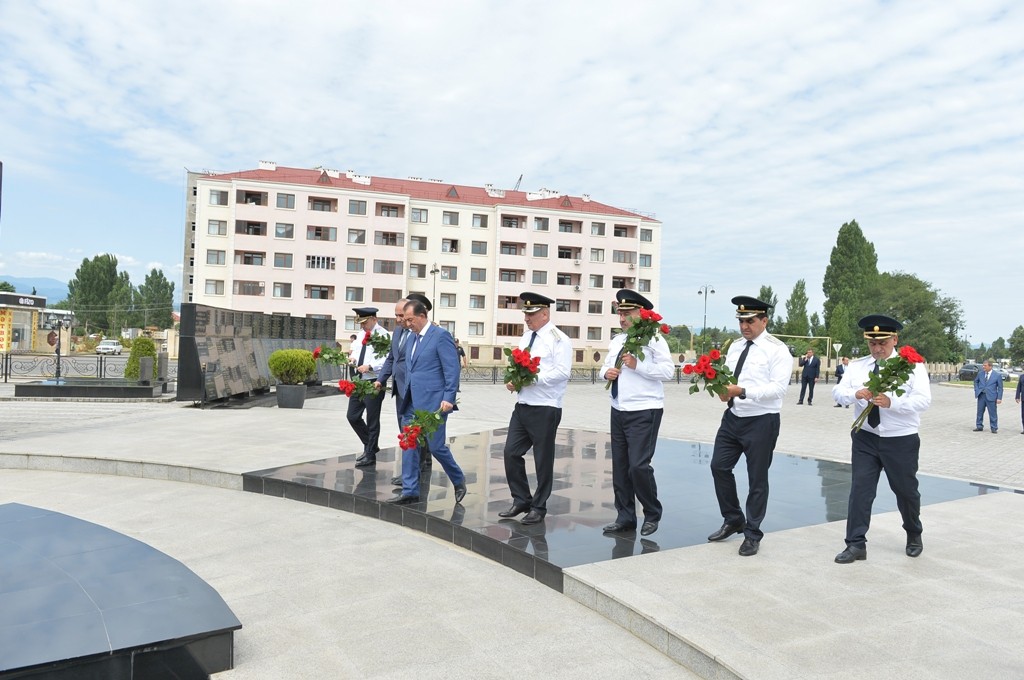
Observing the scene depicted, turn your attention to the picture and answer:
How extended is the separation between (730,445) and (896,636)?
181 cm

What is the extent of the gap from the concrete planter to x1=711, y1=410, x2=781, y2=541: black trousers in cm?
1210

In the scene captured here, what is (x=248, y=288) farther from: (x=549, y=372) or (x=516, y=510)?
(x=549, y=372)

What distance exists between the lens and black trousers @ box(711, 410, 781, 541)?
5.09m

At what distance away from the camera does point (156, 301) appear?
8462 cm

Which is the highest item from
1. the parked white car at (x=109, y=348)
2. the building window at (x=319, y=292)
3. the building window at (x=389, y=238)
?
the building window at (x=389, y=238)

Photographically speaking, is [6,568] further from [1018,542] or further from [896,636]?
[1018,542]

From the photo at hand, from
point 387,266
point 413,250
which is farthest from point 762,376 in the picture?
point 413,250

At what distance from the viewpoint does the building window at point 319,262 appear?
53469mm

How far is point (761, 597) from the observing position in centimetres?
419

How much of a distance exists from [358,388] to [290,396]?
328 inches

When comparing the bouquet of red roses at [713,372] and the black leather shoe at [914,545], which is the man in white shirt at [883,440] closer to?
the black leather shoe at [914,545]

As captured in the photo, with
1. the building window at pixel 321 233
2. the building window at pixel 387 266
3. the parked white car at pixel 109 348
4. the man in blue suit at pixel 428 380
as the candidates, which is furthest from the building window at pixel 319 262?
the man in blue suit at pixel 428 380

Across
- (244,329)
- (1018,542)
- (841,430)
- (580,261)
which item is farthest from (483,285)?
(1018,542)

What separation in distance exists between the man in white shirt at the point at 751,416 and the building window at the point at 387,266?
51471 mm
